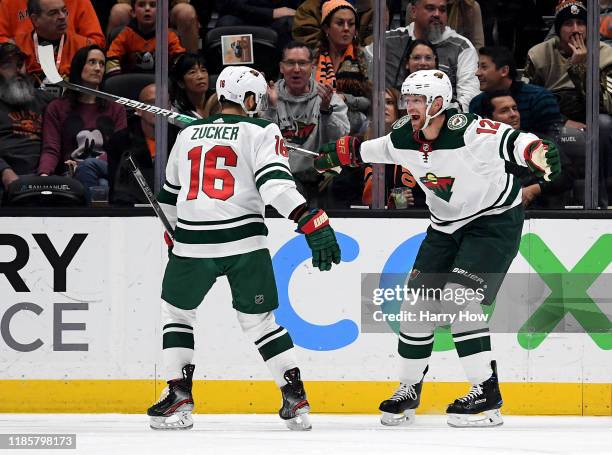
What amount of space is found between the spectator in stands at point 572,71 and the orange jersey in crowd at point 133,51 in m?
1.60

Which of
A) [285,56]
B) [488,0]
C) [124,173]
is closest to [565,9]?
[488,0]

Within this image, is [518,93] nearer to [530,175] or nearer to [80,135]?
[530,175]

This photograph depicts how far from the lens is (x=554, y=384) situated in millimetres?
5930

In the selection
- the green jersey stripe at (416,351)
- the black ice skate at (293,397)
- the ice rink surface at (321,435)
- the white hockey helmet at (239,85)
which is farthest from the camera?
the green jersey stripe at (416,351)

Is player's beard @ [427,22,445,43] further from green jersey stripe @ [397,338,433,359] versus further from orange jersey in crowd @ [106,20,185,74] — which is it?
green jersey stripe @ [397,338,433,359]

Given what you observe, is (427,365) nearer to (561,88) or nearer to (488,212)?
(488,212)

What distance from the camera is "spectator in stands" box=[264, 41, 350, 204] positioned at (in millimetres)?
6062

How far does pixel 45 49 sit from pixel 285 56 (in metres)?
1.04

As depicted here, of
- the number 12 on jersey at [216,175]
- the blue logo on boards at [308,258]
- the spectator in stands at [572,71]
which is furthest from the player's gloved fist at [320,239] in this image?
the spectator in stands at [572,71]

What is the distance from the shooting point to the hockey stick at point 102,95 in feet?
18.2

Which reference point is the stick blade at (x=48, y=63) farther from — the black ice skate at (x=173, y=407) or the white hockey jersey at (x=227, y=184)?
the black ice skate at (x=173, y=407)

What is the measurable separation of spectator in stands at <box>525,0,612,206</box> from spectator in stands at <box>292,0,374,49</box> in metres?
0.75
